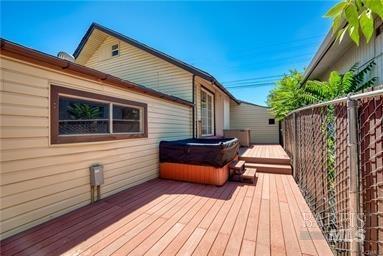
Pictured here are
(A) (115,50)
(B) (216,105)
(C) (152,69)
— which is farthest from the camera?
(B) (216,105)

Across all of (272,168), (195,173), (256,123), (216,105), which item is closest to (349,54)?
(272,168)

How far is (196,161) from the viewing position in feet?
16.2

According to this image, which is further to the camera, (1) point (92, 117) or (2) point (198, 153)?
(2) point (198, 153)

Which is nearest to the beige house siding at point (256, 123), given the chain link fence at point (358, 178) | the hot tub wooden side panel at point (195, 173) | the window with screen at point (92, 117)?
the hot tub wooden side panel at point (195, 173)

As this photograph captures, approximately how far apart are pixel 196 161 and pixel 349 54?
186 inches

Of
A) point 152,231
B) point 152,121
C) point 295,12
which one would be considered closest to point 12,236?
point 152,231

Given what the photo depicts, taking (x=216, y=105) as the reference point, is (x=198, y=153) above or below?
below

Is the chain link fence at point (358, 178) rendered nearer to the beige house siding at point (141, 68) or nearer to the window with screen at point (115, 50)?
the beige house siding at point (141, 68)

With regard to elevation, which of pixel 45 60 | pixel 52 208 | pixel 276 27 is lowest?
pixel 52 208

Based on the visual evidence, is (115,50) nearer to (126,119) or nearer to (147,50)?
(147,50)

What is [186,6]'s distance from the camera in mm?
6582

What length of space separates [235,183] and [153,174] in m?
2.21

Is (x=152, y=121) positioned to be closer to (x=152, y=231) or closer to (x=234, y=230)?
(x=152, y=231)

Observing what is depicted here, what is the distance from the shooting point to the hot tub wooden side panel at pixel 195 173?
4742 millimetres
